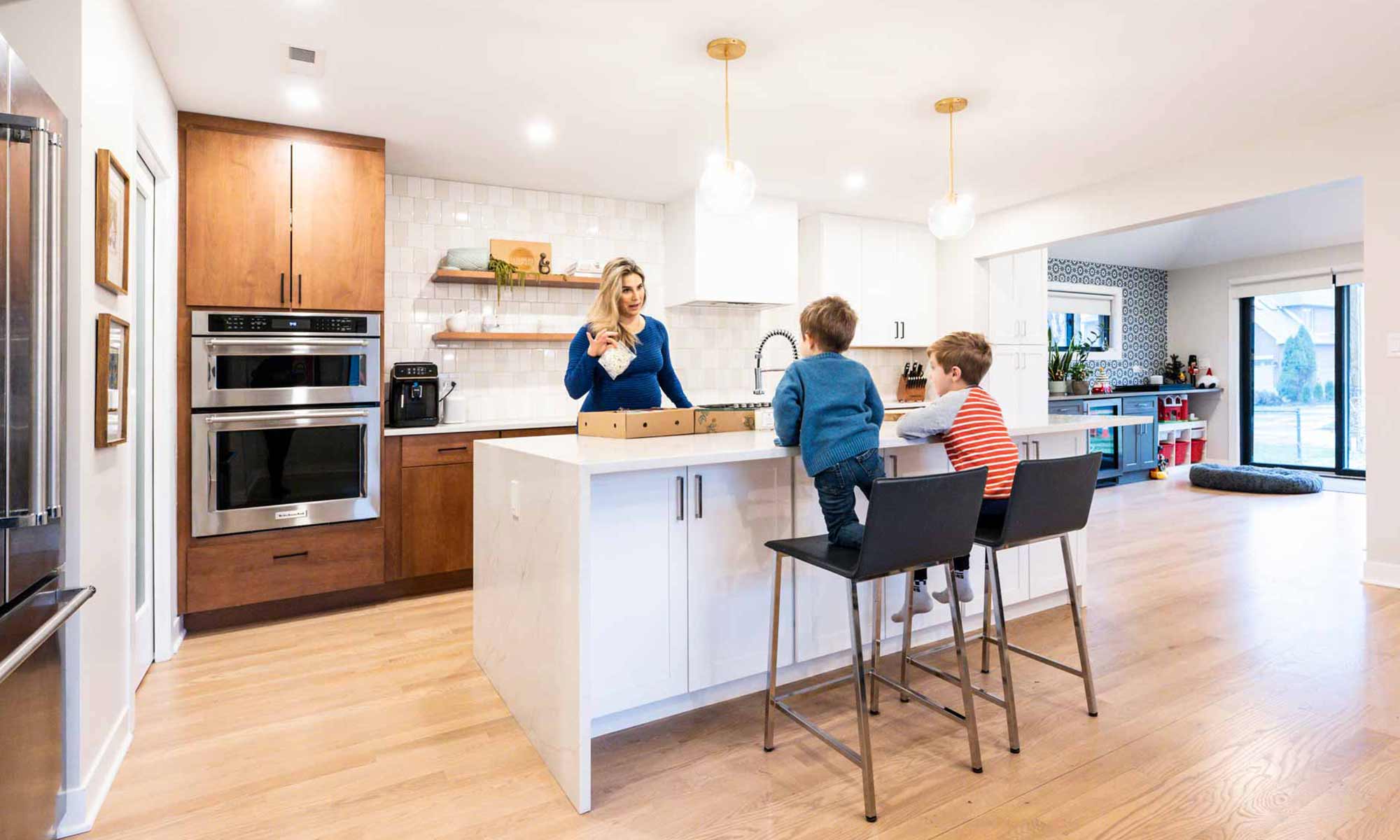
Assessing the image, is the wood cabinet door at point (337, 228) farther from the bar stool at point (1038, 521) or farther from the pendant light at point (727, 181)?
the bar stool at point (1038, 521)

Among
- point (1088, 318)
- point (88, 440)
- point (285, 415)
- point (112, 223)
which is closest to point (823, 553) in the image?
point (88, 440)

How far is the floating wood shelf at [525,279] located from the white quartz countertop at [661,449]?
1949 millimetres

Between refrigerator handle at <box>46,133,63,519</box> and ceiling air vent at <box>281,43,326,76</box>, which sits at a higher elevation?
ceiling air vent at <box>281,43,326,76</box>

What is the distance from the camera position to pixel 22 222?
4.75ft

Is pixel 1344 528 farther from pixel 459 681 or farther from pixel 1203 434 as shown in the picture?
pixel 459 681

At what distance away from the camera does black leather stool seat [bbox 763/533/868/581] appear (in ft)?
6.12

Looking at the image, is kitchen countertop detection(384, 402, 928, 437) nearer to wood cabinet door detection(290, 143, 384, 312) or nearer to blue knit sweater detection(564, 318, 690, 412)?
wood cabinet door detection(290, 143, 384, 312)

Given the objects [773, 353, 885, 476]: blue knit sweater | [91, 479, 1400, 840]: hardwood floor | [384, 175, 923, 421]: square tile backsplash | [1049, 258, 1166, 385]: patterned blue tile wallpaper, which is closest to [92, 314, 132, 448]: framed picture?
[91, 479, 1400, 840]: hardwood floor

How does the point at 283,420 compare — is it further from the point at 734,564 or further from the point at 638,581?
the point at 734,564

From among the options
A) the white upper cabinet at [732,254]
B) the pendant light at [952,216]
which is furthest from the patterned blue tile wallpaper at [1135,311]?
the pendant light at [952,216]

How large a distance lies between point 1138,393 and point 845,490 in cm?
681

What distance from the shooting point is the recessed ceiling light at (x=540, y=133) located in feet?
12.0

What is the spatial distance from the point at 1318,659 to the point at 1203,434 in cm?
685

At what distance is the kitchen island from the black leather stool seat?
0.22 metres
